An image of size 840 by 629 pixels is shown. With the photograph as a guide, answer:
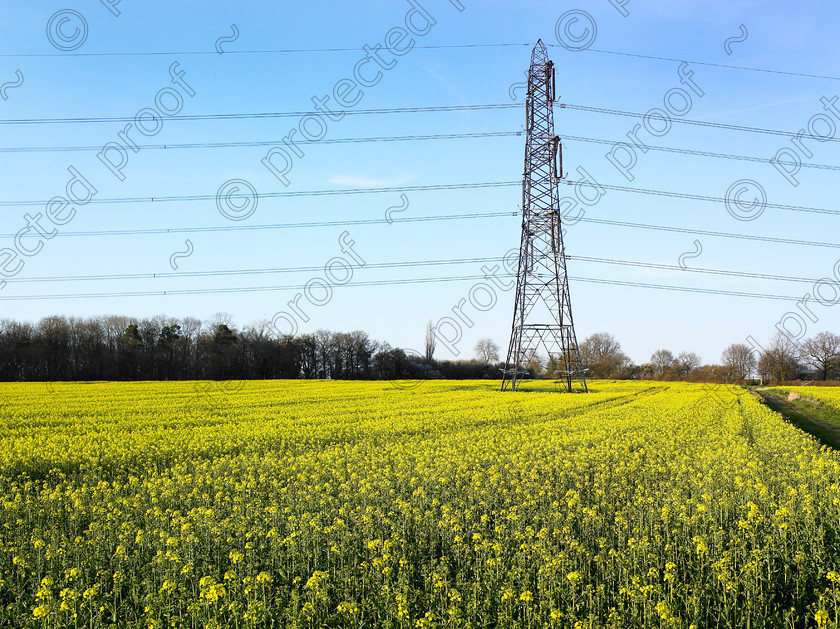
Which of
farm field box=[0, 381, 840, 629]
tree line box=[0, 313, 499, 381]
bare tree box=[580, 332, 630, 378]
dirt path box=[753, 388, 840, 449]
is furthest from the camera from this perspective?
bare tree box=[580, 332, 630, 378]

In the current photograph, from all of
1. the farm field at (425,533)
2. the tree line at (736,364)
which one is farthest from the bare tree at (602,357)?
the farm field at (425,533)

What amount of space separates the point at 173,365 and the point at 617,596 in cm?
8358

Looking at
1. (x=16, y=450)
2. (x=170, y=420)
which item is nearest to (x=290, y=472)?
(x=16, y=450)

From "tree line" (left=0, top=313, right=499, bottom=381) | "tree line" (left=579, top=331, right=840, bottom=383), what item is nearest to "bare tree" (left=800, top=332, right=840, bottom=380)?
"tree line" (left=579, top=331, right=840, bottom=383)

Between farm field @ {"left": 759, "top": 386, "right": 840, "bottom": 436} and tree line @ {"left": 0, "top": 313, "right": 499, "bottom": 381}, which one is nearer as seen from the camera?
farm field @ {"left": 759, "top": 386, "right": 840, "bottom": 436}

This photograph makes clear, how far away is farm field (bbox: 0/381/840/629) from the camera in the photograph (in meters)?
6.70

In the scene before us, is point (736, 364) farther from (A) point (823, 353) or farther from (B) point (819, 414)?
(B) point (819, 414)

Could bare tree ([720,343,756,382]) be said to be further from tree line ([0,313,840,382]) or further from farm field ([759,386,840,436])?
farm field ([759,386,840,436])

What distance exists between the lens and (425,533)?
374 inches

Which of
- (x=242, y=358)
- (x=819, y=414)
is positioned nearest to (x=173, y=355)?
(x=242, y=358)

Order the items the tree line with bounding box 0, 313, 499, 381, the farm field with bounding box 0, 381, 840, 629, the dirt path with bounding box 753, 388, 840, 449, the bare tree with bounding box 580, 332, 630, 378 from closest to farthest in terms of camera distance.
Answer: the farm field with bounding box 0, 381, 840, 629, the dirt path with bounding box 753, 388, 840, 449, the tree line with bounding box 0, 313, 499, 381, the bare tree with bounding box 580, 332, 630, 378

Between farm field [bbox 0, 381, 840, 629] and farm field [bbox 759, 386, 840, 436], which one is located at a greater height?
farm field [bbox 0, 381, 840, 629]

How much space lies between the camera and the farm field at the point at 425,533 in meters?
6.70

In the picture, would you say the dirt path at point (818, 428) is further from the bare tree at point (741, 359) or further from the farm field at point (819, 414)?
the bare tree at point (741, 359)
